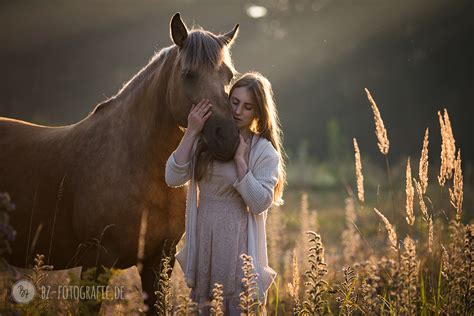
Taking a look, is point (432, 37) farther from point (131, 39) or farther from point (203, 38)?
point (203, 38)

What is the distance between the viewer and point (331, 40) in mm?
34938

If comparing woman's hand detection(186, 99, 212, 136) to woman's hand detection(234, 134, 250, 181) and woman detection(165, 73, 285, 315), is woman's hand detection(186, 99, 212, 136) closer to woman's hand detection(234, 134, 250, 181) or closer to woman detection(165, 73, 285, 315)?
woman detection(165, 73, 285, 315)

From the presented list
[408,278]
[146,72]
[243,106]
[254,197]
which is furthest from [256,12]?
[408,278]

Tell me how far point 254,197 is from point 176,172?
0.52 m

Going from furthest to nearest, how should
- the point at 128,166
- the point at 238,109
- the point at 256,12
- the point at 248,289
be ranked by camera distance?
the point at 256,12, the point at 128,166, the point at 238,109, the point at 248,289

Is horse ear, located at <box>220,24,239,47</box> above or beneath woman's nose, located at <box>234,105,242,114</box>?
above

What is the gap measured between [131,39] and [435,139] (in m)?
18.3

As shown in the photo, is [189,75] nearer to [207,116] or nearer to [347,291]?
[207,116]

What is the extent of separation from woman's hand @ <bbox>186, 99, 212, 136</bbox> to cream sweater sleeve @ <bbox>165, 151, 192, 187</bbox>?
21cm

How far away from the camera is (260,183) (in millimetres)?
3213

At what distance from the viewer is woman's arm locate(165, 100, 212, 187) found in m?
3.17

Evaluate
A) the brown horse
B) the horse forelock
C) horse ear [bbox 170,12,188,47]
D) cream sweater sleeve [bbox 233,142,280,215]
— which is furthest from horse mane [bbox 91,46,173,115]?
cream sweater sleeve [bbox 233,142,280,215]

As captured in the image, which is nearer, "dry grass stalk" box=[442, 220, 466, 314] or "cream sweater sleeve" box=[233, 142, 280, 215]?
"dry grass stalk" box=[442, 220, 466, 314]

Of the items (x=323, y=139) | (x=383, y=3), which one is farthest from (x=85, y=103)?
(x=383, y=3)
